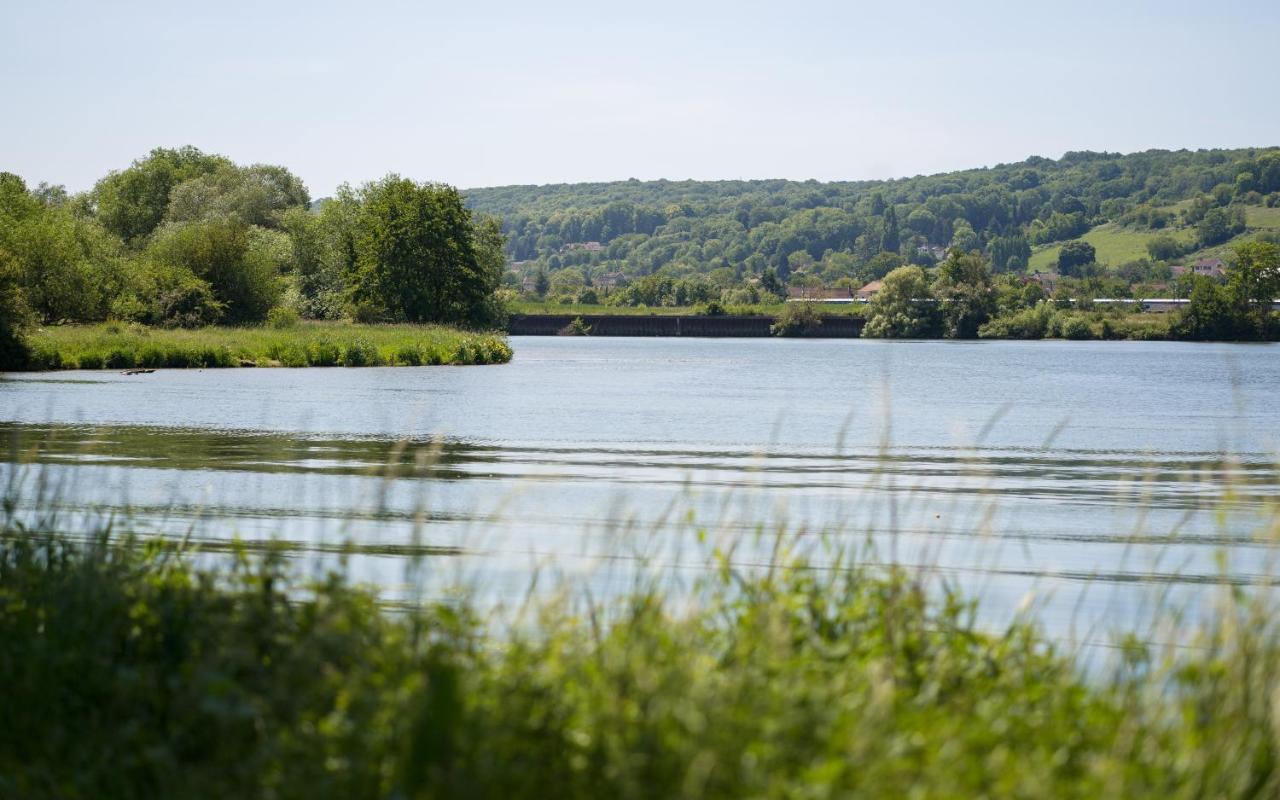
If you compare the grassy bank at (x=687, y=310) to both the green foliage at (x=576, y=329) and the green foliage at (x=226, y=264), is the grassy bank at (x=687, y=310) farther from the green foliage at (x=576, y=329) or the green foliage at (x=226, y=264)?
the green foliage at (x=226, y=264)

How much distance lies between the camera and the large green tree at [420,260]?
94875 mm

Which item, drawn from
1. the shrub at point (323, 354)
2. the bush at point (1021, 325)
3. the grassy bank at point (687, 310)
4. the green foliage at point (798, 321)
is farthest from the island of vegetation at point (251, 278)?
the green foliage at point (798, 321)

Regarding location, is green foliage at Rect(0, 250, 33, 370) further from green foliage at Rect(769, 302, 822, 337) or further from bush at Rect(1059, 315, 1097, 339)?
green foliage at Rect(769, 302, 822, 337)

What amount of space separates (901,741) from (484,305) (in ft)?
307

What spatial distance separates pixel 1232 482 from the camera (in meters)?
8.75

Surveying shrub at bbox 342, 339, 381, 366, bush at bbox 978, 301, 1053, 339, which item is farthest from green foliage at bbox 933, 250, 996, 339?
shrub at bbox 342, 339, 381, 366

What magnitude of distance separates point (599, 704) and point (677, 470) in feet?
68.2

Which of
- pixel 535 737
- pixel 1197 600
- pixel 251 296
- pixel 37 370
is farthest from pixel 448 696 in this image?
pixel 251 296

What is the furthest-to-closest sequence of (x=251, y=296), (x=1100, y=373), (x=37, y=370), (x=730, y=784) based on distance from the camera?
(x=251, y=296), (x=1100, y=373), (x=37, y=370), (x=730, y=784)

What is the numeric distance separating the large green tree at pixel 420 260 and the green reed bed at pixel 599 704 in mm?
86433

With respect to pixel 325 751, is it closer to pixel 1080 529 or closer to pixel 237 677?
pixel 237 677

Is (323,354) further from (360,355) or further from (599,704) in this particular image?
(599,704)

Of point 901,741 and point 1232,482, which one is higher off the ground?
point 1232,482

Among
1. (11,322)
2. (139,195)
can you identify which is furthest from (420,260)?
(139,195)
